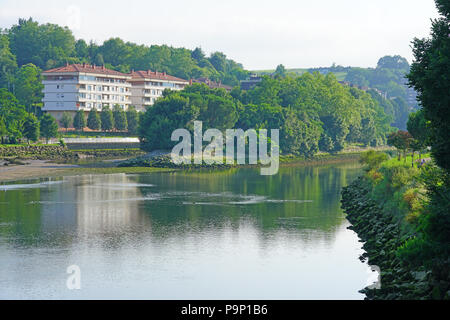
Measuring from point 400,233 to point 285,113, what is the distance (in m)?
86.9

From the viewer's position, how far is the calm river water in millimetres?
28094

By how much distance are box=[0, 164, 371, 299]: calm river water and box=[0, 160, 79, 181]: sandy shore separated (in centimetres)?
1131

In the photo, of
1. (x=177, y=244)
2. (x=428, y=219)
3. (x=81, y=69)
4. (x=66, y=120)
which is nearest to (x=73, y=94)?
(x=81, y=69)

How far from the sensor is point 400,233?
1292 inches

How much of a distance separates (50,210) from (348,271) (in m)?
25.1

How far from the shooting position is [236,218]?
45.8 m

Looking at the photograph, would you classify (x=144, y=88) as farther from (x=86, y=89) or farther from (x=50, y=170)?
(x=50, y=170)

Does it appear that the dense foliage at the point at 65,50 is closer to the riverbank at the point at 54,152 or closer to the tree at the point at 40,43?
the tree at the point at 40,43

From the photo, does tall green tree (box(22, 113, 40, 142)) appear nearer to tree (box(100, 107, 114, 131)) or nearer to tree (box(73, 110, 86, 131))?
tree (box(73, 110, 86, 131))

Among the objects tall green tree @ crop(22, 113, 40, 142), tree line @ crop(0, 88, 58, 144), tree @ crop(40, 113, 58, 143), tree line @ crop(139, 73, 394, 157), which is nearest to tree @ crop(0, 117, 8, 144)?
tree line @ crop(0, 88, 58, 144)
